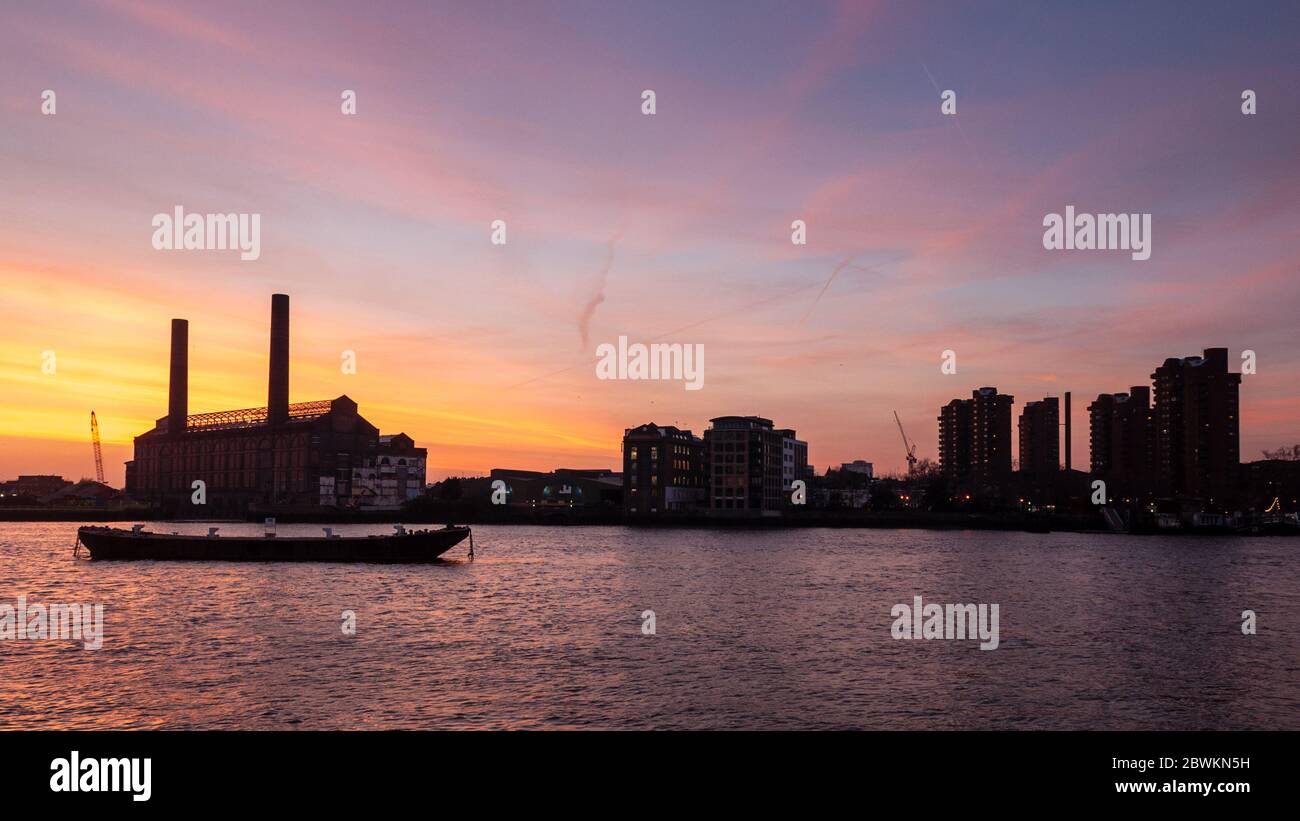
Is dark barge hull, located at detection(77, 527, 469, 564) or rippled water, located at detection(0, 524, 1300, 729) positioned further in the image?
dark barge hull, located at detection(77, 527, 469, 564)

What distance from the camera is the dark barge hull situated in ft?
391

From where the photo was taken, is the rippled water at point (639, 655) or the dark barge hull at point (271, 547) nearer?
the rippled water at point (639, 655)

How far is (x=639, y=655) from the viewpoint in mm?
44844

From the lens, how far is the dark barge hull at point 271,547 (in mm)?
119125

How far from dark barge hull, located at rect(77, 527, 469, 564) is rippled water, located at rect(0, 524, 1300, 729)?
866 inches

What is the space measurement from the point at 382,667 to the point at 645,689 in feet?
40.4

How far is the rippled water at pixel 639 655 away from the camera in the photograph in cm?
3288

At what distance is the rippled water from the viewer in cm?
3288

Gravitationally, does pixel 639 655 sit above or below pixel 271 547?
above

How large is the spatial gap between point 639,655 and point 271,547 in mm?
89297

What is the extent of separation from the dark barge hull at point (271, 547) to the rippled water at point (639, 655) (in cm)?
2200

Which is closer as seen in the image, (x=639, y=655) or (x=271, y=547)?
(x=639, y=655)
